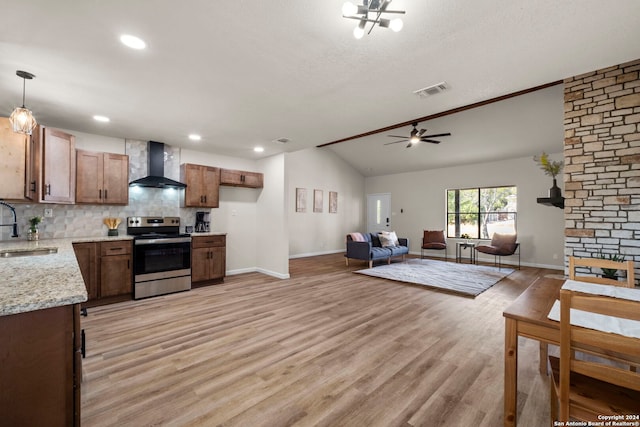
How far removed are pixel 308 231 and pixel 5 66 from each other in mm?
6984

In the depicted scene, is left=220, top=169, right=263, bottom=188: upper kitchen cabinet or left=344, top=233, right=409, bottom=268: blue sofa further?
left=344, top=233, right=409, bottom=268: blue sofa

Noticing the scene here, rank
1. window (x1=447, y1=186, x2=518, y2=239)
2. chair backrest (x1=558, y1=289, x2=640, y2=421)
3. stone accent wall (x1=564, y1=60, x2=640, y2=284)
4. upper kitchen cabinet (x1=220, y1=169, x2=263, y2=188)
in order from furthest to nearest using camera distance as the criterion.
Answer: window (x1=447, y1=186, x2=518, y2=239), upper kitchen cabinet (x1=220, y1=169, x2=263, y2=188), stone accent wall (x1=564, y1=60, x2=640, y2=284), chair backrest (x1=558, y1=289, x2=640, y2=421)

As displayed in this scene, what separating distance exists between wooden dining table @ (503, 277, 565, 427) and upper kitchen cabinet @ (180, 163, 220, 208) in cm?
481

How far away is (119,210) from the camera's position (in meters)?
4.45

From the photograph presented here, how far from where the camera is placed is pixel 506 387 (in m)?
1.59

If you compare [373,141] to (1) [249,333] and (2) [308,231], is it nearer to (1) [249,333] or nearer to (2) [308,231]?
(2) [308,231]

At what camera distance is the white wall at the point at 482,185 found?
6.66 m

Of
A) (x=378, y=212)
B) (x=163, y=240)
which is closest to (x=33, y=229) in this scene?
(x=163, y=240)

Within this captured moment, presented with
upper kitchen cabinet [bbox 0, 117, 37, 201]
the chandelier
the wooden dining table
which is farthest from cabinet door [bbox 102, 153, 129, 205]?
the wooden dining table

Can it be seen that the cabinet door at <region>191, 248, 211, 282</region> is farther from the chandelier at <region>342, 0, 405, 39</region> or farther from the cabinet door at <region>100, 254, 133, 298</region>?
the chandelier at <region>342, 0, 405, 39</region>

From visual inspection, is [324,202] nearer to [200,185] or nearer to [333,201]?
[333,201]

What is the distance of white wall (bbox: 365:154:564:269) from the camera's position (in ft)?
21.9

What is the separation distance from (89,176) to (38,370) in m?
3.97

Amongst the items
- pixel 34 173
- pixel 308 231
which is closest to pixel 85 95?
pixel 34 173
